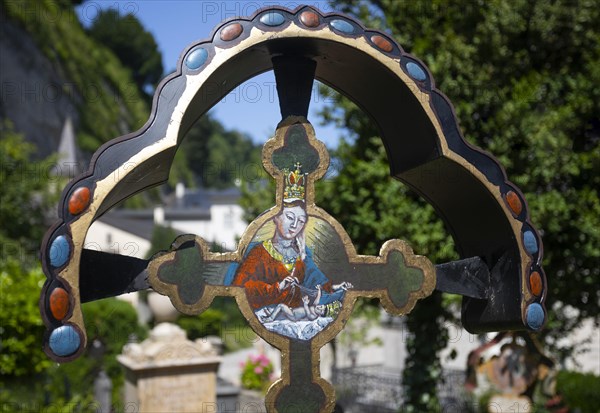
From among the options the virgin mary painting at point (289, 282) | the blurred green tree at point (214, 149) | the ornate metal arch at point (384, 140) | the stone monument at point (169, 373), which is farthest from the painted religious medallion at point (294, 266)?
the blurred green tree at point (214, 149)

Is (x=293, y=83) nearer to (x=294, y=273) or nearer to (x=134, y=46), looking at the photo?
(x=294, y=273)

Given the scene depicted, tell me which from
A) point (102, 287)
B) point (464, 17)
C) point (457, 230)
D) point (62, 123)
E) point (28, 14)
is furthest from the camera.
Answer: point (62, 123)

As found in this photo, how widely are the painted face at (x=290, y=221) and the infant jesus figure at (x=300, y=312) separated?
1.27 ft

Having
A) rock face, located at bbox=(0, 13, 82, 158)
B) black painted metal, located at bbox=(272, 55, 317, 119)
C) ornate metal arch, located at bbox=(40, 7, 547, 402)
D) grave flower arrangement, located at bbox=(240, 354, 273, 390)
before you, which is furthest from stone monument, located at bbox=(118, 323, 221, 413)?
rock face, located at bbox=(0, 13, 82, 158)

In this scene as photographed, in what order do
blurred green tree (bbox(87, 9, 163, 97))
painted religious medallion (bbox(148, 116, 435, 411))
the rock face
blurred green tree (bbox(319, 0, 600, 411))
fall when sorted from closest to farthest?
painted religious medallion (bbox(148, 116, 435, 411))
blurred green tree (bbox(319, 0, 600, 411))
the rock face
blurred green tree (bbox(87, 9, 163, 97))

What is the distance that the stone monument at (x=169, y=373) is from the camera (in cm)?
1071

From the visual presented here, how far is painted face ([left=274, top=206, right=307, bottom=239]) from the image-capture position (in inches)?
184

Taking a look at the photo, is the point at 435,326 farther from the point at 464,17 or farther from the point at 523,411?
the point at 464,17

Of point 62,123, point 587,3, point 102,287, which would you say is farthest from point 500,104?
point 62,123

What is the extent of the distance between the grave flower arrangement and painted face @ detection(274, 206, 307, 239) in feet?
49.2

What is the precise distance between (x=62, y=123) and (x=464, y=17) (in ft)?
122

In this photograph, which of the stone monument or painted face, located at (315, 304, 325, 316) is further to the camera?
the stone monument

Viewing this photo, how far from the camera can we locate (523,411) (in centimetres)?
1107

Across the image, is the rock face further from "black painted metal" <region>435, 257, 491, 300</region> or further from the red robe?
"black painted metal" <region>435, 257, 491, 300</region>
